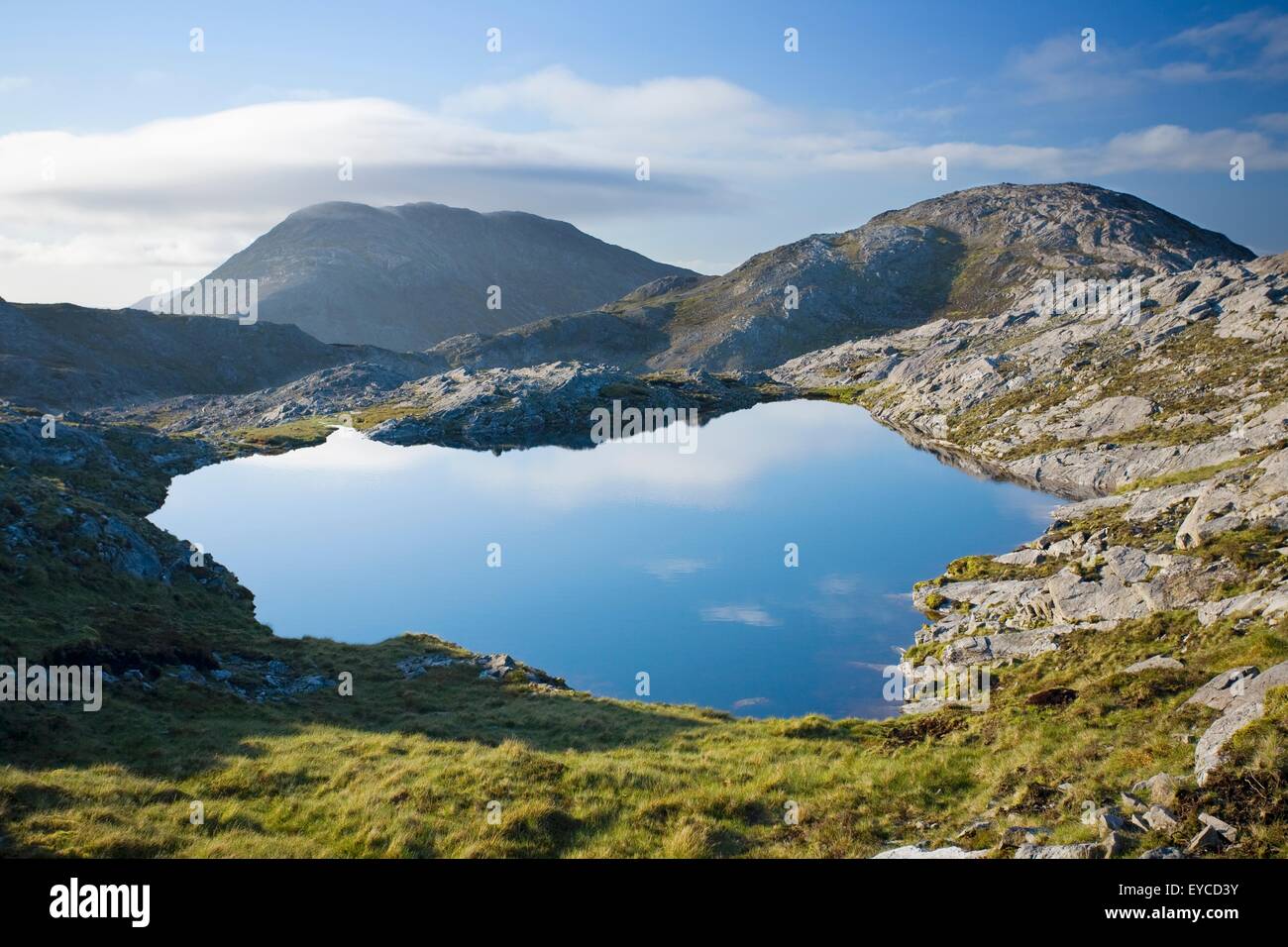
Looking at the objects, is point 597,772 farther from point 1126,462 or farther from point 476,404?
point 476,404

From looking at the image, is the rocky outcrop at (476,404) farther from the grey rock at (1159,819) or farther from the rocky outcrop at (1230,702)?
the grey rock at (1159,819)

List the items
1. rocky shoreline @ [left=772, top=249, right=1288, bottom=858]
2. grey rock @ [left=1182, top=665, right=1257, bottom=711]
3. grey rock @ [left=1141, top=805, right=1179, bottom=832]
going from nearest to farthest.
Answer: grey rock @ [left=1141, top=805, right=1179, bottom=832] → grey rock @ [left=1182, top=665, right=1257, bottom=711] → rocky shoreline @ [left=772, top=249, right=1288, bottom=858]

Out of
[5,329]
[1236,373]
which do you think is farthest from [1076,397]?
[5,329]

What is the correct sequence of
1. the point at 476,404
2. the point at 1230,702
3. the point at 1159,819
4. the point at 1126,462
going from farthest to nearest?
1. the point at 476,404
2. the point at 1126,462
3. the point at 1230,702
4. the point at 1159,819

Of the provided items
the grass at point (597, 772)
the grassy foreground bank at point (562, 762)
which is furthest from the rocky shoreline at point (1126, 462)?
the grass at point (597, 772)

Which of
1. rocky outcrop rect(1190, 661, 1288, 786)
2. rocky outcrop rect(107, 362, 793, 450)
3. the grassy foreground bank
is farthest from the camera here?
rocky outcrop rect(107, 362, 793, 450)

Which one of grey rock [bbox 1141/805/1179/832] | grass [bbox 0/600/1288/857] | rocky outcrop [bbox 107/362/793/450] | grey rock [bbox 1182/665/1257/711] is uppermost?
rocky outcrop [bbox 107/362/793/450]

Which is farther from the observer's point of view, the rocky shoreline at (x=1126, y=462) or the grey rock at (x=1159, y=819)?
the rocky shoreline at (x=1126, y=462)

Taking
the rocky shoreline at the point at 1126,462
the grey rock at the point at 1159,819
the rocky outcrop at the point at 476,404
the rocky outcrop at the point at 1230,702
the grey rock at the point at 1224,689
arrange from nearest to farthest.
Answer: the grey rock at the point at 1159,819 → the rocky outcrop at the point at 1230,702 → the grey rock at the point at 1224,689 → the rocky shoreline at the point at 1126,462 → the rocky outcrop at the point at 476,404

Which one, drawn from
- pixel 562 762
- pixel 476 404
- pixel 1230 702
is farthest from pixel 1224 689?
pixel 476 404

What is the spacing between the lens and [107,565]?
1656 inches

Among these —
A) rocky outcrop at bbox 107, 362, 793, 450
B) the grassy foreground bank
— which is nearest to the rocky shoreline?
the grassy foreground bank

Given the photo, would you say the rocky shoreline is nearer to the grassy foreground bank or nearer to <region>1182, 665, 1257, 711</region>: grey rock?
<region>1182, 665, 1257, 711</region>: grey rock

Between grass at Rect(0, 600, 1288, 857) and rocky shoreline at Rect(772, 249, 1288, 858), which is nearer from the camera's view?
grass at Rect(0, 600, 1288, 857)
